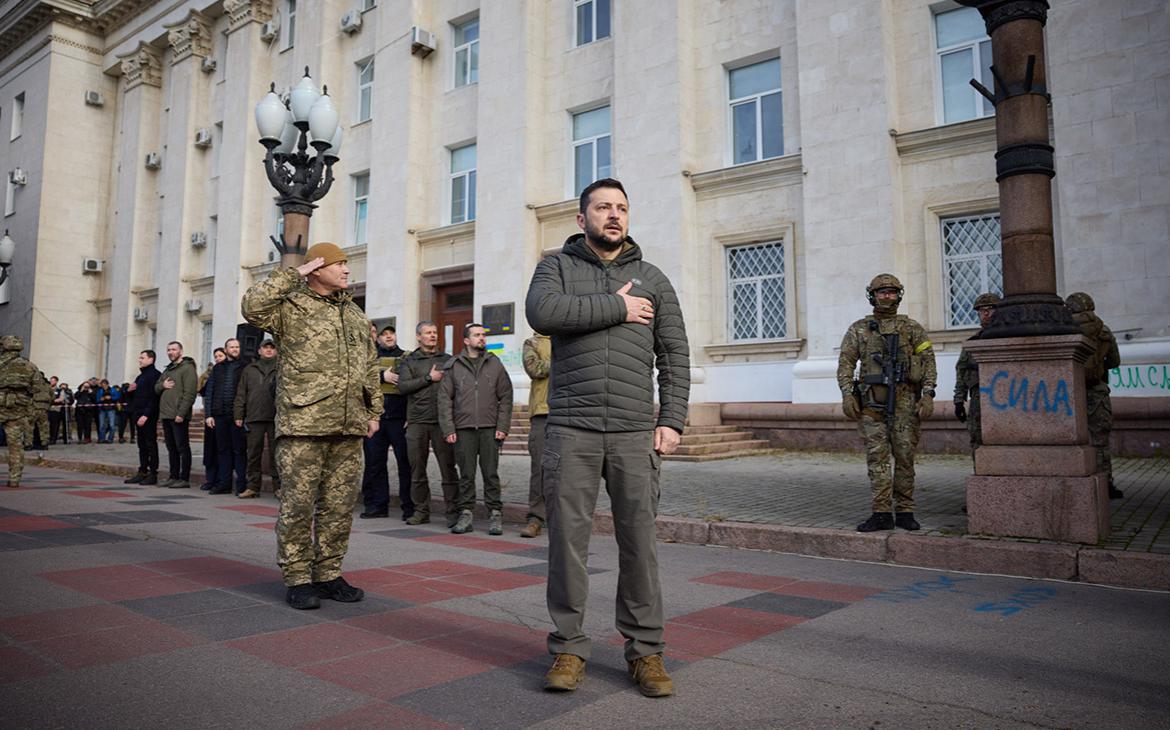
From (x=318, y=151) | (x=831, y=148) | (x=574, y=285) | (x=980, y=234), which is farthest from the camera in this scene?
(x=831, y=148)

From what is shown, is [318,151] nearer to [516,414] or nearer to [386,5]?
[516,414]

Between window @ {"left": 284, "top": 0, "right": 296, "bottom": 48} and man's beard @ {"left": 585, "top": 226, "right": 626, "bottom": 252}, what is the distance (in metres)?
26.8

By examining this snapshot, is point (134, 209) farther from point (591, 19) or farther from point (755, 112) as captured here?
point (755, 112)

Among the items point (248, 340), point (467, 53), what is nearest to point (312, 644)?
point (248, 340)

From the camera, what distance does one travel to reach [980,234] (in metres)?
14.0

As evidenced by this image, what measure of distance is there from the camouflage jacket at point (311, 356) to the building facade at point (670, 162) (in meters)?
11.2

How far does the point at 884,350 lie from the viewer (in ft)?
22.6

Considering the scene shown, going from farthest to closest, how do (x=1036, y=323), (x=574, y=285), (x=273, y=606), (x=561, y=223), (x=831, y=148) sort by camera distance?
(x=561, y=223)
(x=831, y=148)
(x=1036, y=323)
(x=273, y=606)
(x=574, y=285)

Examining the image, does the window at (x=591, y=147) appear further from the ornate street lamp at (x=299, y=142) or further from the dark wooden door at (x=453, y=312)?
the ornate street lamp at (x=299, y=142)

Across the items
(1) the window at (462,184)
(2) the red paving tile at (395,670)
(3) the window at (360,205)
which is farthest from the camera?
(3) the window at (360,205)

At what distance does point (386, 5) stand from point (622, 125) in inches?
382


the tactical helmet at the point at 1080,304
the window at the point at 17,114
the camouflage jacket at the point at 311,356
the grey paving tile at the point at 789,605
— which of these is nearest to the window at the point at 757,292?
the tactical helmet at the point at 1080,304

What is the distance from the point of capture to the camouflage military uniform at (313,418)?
4.73m

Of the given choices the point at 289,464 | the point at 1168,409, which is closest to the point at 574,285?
the point at 289,464
